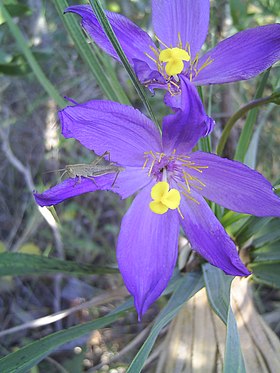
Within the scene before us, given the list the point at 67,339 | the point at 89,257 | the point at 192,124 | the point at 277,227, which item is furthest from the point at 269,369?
the point at 89,257

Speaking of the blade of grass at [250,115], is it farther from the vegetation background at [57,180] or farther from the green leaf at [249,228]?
the vegetation background at [57,180]

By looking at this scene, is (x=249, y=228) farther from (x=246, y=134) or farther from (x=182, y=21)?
(x=182, y=21)

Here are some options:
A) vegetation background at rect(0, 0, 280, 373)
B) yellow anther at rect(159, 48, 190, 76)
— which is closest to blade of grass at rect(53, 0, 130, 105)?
yellow anther at rect(159, 48, 190, 76)

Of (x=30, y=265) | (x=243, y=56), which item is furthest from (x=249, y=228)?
(x=30, y=265)

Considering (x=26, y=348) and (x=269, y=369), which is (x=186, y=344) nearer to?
(x=269, y=369)

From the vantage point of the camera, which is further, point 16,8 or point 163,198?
point 16,8

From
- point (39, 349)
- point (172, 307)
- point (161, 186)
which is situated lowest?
point (39, 349)
